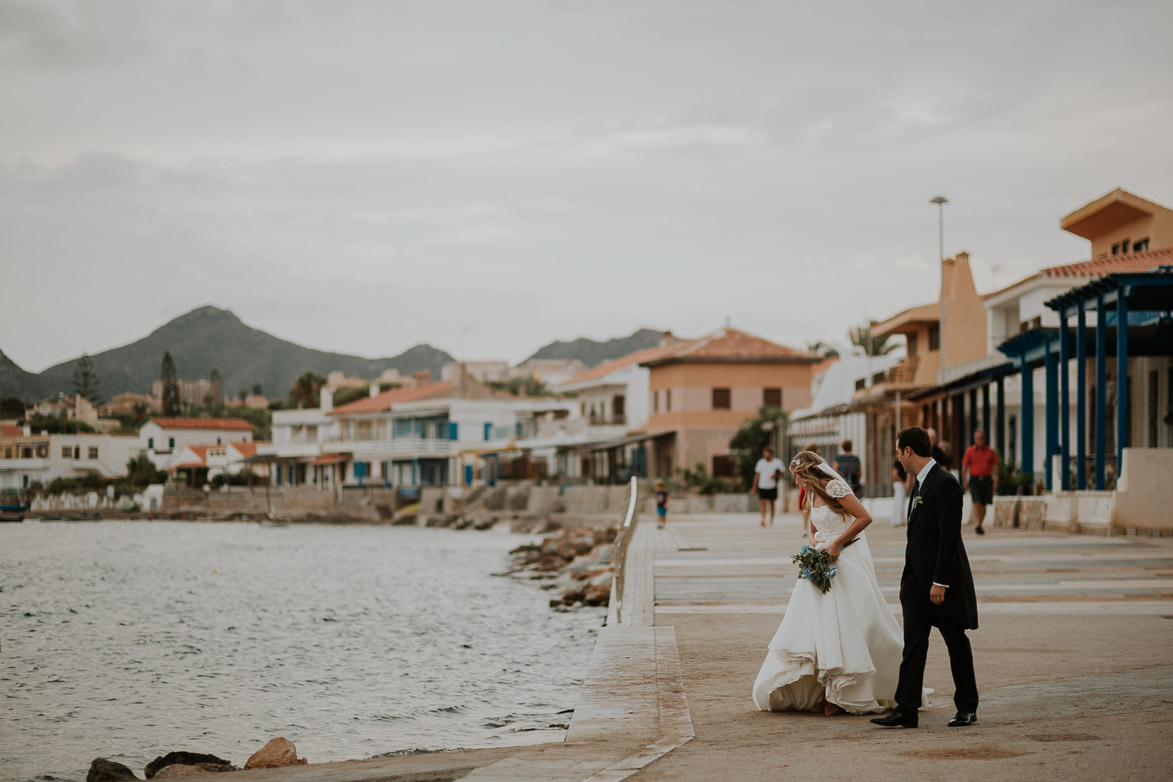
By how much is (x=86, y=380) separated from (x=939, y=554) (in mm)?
39823

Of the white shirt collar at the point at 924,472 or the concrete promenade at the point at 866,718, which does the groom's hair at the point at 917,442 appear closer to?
the white shirt collar at the point at 924,472

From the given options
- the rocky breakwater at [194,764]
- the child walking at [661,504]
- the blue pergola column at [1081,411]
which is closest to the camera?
the rocky breakwater at [194,764]

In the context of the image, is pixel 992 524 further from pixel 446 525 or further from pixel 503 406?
pixel 503 406

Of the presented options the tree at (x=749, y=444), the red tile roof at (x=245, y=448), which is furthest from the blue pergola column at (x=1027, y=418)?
the red tile roof at (x=245, y=448)

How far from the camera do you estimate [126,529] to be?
250 feet

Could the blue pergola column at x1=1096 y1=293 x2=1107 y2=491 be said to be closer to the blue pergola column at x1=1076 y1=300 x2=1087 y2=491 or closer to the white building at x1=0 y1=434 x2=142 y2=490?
the blue pergola column at x1=1076 y1=300 x2=1087 y2=491

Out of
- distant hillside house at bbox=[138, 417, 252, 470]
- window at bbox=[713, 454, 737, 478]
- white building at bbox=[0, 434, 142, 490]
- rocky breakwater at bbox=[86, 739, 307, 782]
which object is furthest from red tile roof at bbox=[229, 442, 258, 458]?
rocky breakwater at bbox=[86, 739, 307, 782]

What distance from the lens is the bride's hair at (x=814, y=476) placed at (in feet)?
27.1

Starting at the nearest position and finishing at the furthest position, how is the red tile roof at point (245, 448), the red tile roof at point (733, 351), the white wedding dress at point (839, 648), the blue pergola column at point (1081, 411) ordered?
the white wedding dress at point (839, 648)
the blue pergola column at point (1081, 411)
the red tile roof at point (733, 351)
the red tile roof at point (245, 448)

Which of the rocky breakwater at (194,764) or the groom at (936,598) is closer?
the groom at (936,598)

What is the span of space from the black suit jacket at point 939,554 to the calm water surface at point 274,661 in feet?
12.7

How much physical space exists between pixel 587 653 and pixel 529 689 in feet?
9.36

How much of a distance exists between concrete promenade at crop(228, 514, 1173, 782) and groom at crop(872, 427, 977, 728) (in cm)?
20

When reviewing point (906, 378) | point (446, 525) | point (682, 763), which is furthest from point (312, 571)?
point (682, 763)
